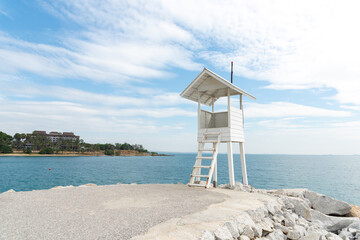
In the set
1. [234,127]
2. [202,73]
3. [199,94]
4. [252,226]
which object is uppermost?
[202,73]

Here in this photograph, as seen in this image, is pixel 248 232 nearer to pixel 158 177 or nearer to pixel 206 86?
pixel 206 86

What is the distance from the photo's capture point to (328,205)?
12969mm

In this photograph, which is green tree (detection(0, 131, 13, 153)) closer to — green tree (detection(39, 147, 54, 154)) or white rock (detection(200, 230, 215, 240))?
green tree (detection(39, 147, 54, 154))

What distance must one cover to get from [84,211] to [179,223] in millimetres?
3392

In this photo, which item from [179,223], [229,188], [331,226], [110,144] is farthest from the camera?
[110,144]

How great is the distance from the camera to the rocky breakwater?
6766 millimetres

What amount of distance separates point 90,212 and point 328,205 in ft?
40.0

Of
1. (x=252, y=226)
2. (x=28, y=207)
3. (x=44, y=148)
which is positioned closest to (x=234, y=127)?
(x=252, y=226)

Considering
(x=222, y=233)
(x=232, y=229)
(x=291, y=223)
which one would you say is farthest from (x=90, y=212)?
(x=291, y=223)

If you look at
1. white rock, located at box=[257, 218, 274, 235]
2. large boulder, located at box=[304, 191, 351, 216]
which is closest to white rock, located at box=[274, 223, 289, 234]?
white rock, located at box=[257, 218, 274, 235]

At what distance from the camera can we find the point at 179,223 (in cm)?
636

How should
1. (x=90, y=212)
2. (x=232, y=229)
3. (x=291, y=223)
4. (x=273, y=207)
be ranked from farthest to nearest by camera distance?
(x=273, y=207), (x=291, y=223), (x=90, y=212), (x=232, y=229)

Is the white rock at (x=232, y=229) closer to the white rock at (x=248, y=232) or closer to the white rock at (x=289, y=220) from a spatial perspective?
the white rock at (x=248, y=232)

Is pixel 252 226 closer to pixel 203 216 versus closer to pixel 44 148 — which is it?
pixel 203 216
